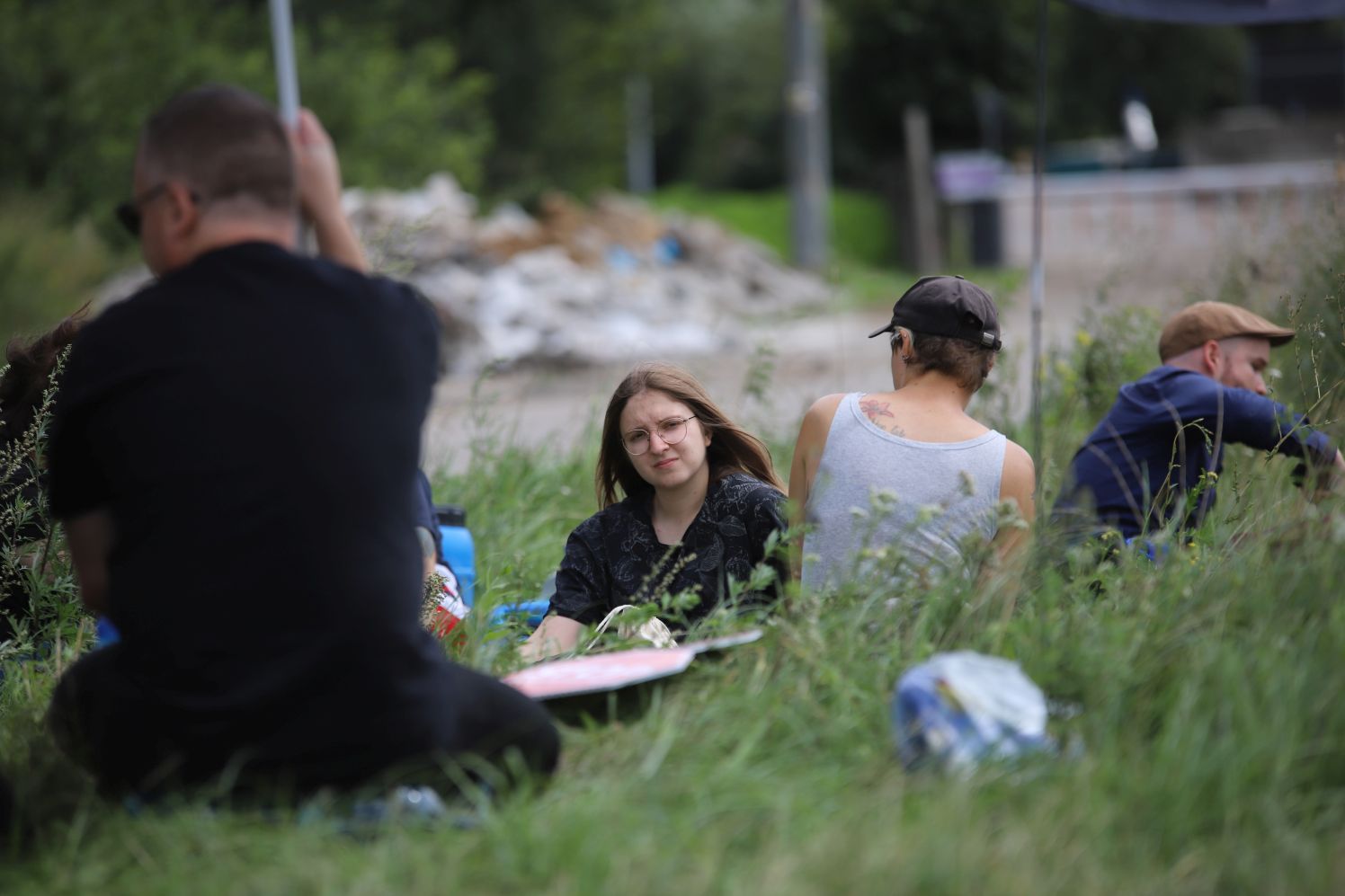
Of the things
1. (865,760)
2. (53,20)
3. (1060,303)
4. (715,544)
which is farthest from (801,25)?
(865,760)

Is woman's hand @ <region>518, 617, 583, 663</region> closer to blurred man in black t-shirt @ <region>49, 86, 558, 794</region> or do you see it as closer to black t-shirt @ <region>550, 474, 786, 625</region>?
black t-shirt @ <region>550, 474, 786, 625</region>

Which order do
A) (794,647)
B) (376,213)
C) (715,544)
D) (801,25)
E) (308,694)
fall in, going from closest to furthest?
1. (308,694)
2. (794,647)
3. (715,544)
4. (376,213)
5. (801,25)

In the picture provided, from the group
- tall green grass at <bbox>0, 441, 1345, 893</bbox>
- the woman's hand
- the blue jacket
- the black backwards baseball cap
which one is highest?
the black backwards baseball cap

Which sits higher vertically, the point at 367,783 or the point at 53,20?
the point at 53,20

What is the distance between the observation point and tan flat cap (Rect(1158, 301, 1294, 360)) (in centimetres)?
414

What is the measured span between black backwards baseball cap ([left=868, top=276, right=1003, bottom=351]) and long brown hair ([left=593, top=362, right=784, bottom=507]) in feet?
2.39

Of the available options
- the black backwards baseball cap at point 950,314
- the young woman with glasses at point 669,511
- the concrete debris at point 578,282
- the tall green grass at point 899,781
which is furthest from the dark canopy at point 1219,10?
the concrete debris at point 578,282

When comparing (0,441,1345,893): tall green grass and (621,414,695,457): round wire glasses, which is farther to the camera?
(621,414,695,457): round wire glasses

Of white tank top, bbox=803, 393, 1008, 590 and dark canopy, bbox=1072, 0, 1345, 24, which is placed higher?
dark canopy, bbox=1072, 0, 1345, 24

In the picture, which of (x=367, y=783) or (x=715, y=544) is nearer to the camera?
(x=367, y=783)

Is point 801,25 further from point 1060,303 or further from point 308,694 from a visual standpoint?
point 308,694

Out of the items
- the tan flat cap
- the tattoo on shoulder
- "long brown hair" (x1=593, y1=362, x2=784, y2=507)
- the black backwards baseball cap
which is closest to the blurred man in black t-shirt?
the tattoo on shoulder

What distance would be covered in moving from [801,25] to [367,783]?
722 inches

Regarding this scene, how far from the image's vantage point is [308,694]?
2377mm
